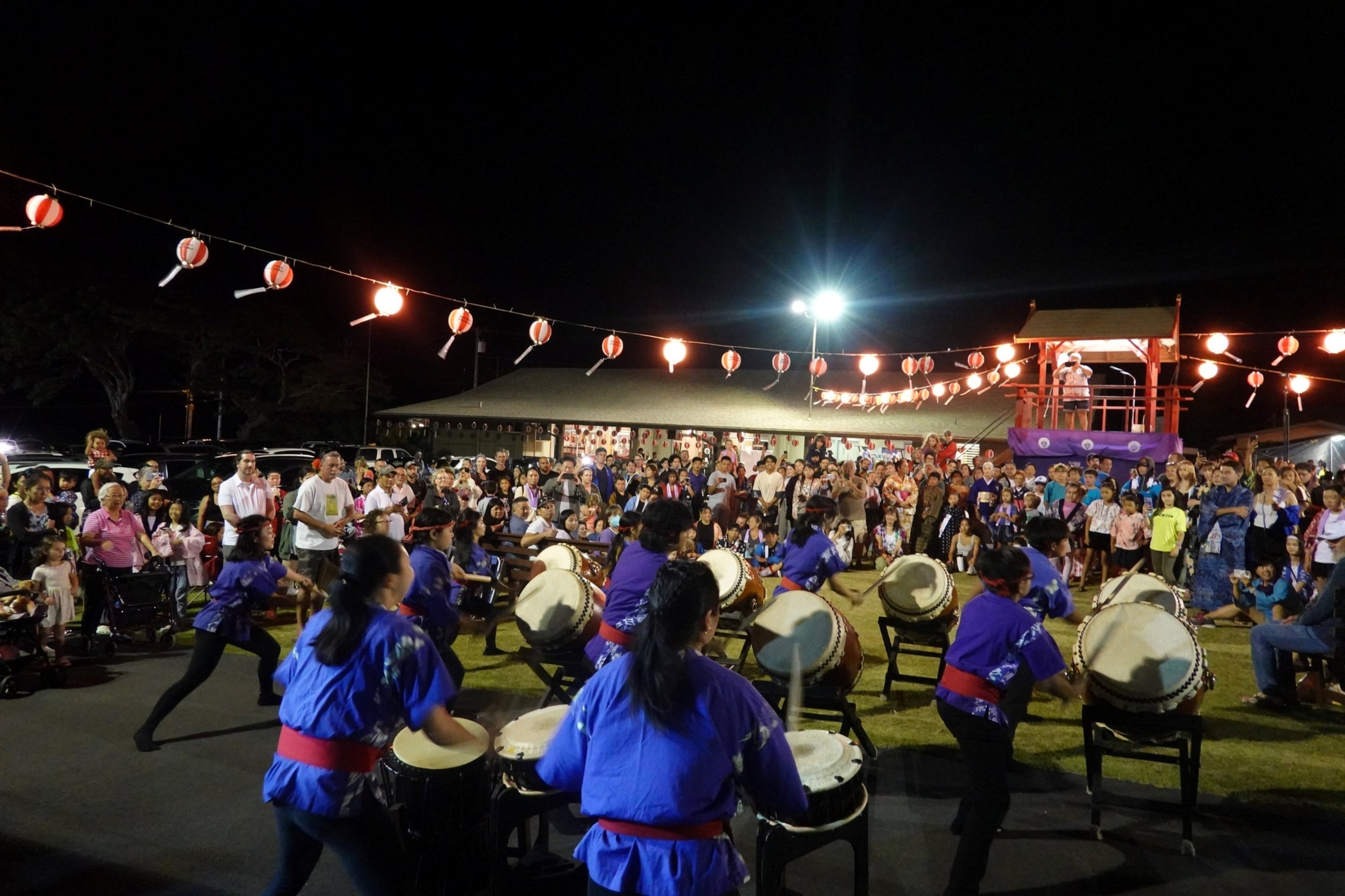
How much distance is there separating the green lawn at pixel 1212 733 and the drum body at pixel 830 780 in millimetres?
2017

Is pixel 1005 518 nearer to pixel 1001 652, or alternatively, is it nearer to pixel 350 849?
pixel 1001 652

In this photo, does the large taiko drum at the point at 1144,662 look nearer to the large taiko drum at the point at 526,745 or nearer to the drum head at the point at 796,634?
the drum head at the point at 796,634

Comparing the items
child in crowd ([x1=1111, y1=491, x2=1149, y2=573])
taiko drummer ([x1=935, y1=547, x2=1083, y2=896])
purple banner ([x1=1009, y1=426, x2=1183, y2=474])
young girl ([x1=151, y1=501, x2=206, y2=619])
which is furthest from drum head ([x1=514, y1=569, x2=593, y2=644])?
purple banner ([x1=1009, y1=426, x2=1183, y2=474])

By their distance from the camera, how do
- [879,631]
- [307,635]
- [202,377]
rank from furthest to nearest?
1. [202,377]
2. [879,631]
3. [307,635]

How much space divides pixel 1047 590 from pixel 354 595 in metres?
3.87

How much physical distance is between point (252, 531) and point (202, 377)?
24.8 metres

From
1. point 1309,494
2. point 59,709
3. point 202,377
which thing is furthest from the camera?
point 202,377

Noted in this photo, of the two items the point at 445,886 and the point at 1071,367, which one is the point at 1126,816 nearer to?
the point at 445,886

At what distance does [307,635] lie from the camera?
2.76 metres

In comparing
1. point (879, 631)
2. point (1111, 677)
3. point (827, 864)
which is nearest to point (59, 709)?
point (827, 864)

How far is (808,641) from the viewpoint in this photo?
473cm

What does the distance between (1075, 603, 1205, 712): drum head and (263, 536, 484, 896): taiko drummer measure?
335 centimetres

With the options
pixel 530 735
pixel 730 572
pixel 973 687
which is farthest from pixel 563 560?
pixel 973 687

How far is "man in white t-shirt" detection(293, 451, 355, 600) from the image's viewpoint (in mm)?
7613
